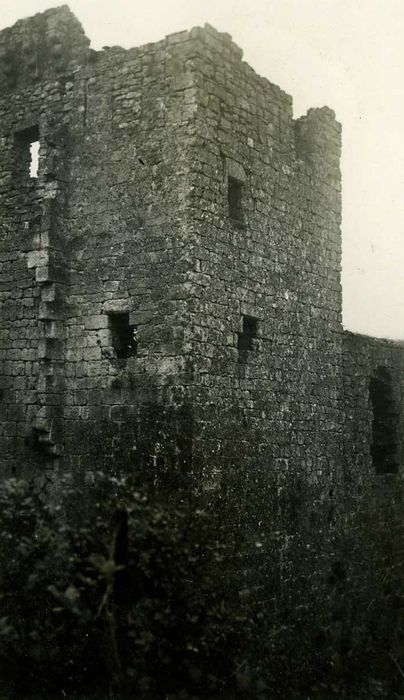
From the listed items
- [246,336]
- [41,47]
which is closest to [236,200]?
[246,336]

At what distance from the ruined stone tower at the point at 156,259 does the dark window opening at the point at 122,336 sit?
0.06ft

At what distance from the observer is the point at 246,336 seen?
29.5ft

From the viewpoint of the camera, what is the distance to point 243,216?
8930 mm

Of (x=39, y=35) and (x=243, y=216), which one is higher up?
(x=39, y=35)

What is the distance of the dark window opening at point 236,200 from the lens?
8898 millimetres

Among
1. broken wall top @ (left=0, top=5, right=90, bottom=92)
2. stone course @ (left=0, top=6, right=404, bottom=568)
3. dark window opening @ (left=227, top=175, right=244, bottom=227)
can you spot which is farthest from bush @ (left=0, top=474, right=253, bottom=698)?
broken wall top @ (left=0, top=5, right=90, bottom=92)

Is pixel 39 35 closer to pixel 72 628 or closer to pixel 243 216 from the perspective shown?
pixel 243 216

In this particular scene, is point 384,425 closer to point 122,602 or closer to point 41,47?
point 122,602

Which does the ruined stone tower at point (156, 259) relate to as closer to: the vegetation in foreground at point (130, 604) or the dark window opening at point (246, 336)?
the dark window opening at point (246, 336)

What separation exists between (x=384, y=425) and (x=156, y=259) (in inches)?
246

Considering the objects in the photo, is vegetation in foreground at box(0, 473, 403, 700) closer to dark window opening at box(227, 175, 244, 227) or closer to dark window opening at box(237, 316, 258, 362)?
dark window opening at box(237, 316, 258, 362)

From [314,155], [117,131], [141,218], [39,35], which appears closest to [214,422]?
[141,218]

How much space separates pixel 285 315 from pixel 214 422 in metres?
2.19

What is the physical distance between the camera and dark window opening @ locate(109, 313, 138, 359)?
8539 millimetres
